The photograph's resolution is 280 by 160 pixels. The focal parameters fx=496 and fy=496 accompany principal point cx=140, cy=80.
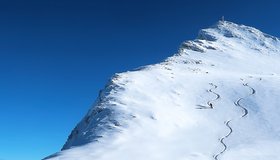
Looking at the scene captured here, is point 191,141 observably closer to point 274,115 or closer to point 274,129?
point 274,129

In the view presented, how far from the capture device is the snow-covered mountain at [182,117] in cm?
2872

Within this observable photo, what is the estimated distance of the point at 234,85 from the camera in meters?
45.9

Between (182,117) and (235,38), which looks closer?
(182,117)

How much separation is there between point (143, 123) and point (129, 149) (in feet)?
15.7

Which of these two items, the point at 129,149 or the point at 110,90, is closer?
the point at 129,149

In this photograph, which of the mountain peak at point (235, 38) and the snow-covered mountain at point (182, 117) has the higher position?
the mountain peak at point (235, 38)

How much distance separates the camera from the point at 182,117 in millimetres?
35531

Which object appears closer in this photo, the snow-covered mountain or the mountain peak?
the snow-covered mountain

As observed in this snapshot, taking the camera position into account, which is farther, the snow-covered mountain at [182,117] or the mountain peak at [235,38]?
the mountain peak at [235,38]

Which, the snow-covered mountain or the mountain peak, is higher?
the mountain peak

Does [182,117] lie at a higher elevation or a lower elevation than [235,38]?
lower

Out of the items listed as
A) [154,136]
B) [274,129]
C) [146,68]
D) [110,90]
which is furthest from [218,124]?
[146,68]

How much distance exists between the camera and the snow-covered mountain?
94.2 feet

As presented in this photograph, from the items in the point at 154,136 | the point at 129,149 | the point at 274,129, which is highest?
the point at 274,129
